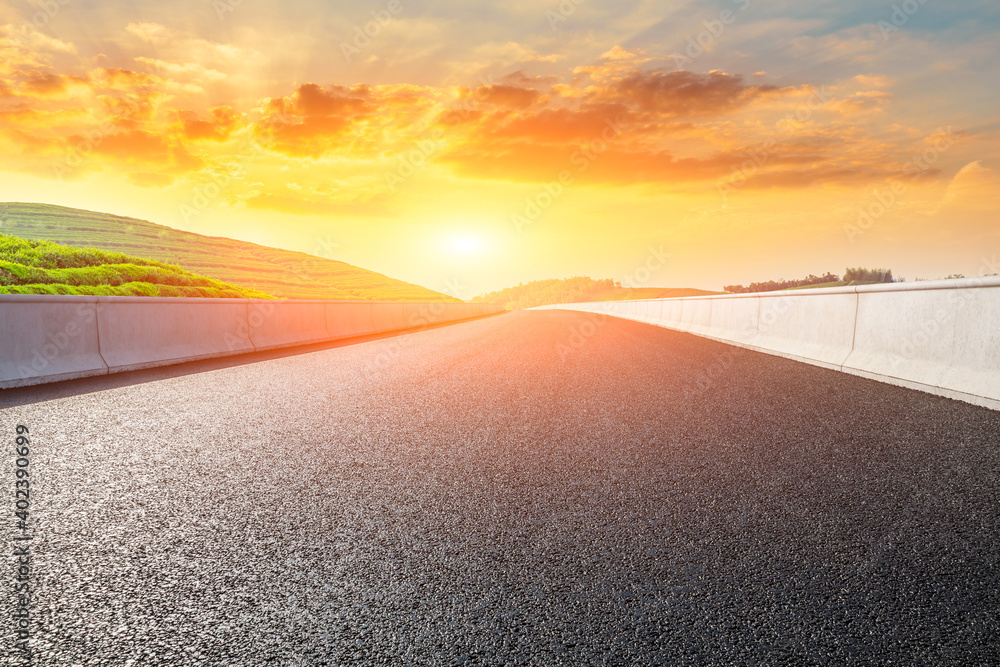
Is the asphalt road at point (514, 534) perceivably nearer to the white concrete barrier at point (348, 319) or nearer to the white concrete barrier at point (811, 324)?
the white concrete barrier at point (811, 324)

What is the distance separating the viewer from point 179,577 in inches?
109

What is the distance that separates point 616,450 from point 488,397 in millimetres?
2751

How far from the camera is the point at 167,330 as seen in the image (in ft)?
36.2

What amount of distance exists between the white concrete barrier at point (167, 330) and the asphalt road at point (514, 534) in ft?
10.4

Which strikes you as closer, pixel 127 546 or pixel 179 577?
pixel 179 577

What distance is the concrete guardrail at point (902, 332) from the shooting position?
695cm

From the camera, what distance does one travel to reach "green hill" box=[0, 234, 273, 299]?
92.5 ft

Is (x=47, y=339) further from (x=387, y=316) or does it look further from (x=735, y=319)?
(x=387, y=316)

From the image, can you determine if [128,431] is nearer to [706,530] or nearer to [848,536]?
[706,530]

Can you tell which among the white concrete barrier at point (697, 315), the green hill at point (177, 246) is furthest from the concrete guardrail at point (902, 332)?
the green hill at point (177, 246)

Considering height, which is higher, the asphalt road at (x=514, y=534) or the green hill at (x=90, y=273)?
the green hill at (x=90, y=273)

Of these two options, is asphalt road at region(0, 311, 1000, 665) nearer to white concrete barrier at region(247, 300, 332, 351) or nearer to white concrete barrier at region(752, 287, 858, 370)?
white concrete barrier at region(752, 287, 858, 370)

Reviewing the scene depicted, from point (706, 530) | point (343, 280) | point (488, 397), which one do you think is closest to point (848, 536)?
point (706, 530)

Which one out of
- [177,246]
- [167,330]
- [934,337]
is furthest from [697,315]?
[177,246]
